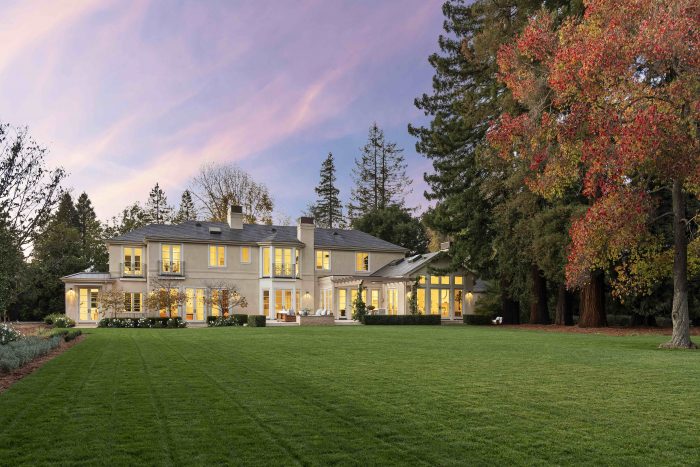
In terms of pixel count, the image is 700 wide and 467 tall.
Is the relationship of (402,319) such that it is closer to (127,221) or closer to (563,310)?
(563,310)

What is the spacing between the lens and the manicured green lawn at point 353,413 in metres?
4.79

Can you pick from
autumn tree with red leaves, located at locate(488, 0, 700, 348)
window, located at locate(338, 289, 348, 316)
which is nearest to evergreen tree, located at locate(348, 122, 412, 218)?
window, located at locate(338, 289, 348, 316)

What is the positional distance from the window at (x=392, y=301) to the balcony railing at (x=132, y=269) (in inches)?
605

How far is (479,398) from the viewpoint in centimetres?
722

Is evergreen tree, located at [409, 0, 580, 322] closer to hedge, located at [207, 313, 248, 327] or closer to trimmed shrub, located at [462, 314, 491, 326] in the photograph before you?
trimmed shrub, located at [462, 314, 491, 326]

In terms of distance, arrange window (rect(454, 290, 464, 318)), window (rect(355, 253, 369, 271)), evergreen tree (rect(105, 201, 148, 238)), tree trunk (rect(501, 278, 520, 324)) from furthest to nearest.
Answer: evergreen tree (rect(105, 201, 148, 238)) < window (rect(355, 253, 369, 271)) < window (rect(454, 290, 464, 318)) < tree trunk (rect(501, 278, 520, 324))

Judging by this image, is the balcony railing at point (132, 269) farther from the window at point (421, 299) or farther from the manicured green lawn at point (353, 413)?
the manicured green lawn at point (353, 413)

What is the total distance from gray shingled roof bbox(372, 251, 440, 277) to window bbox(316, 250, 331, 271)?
329cm

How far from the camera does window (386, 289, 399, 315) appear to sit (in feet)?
124

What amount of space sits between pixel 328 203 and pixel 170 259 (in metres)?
35.0

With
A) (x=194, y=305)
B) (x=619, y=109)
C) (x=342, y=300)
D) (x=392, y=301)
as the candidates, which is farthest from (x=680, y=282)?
(x=194, y=305)

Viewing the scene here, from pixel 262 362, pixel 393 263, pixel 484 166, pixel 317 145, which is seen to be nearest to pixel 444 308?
pixel 393 263

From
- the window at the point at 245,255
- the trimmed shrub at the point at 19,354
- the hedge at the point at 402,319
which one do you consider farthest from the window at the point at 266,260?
the trimmed shrub at the point at 19,354

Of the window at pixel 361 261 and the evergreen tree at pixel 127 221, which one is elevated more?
the evergreen tree at pixel 127 221
